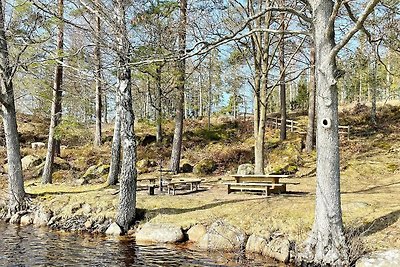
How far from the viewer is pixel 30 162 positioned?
2012 cm

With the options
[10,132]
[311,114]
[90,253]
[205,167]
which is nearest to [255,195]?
[90,253]

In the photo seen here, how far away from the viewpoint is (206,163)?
1889cm

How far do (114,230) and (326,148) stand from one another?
220 inches

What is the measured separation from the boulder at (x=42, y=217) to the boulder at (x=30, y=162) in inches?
Answer: 365

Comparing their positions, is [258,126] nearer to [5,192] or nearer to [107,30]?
[107,30]

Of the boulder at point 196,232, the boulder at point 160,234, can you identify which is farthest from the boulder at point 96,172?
the boulder at point 196,232

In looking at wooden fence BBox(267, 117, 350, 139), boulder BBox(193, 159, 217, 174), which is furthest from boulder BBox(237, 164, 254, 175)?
wooden fence BBox(267, 117, 350, 139)

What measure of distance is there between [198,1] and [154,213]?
20.6 feet

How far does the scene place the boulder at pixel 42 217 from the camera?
11117 mm

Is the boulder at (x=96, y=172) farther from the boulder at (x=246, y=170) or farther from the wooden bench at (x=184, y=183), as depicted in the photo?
the boulder at (x=246, y=170)

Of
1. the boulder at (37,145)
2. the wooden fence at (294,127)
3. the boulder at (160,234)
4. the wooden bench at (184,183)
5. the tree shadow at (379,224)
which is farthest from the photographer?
the boulder at (37,145)

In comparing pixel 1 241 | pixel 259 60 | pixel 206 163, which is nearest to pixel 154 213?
pixel 1 241

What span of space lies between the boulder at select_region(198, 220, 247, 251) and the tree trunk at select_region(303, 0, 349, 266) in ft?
5.44

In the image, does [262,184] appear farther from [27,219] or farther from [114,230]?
[27,219]
